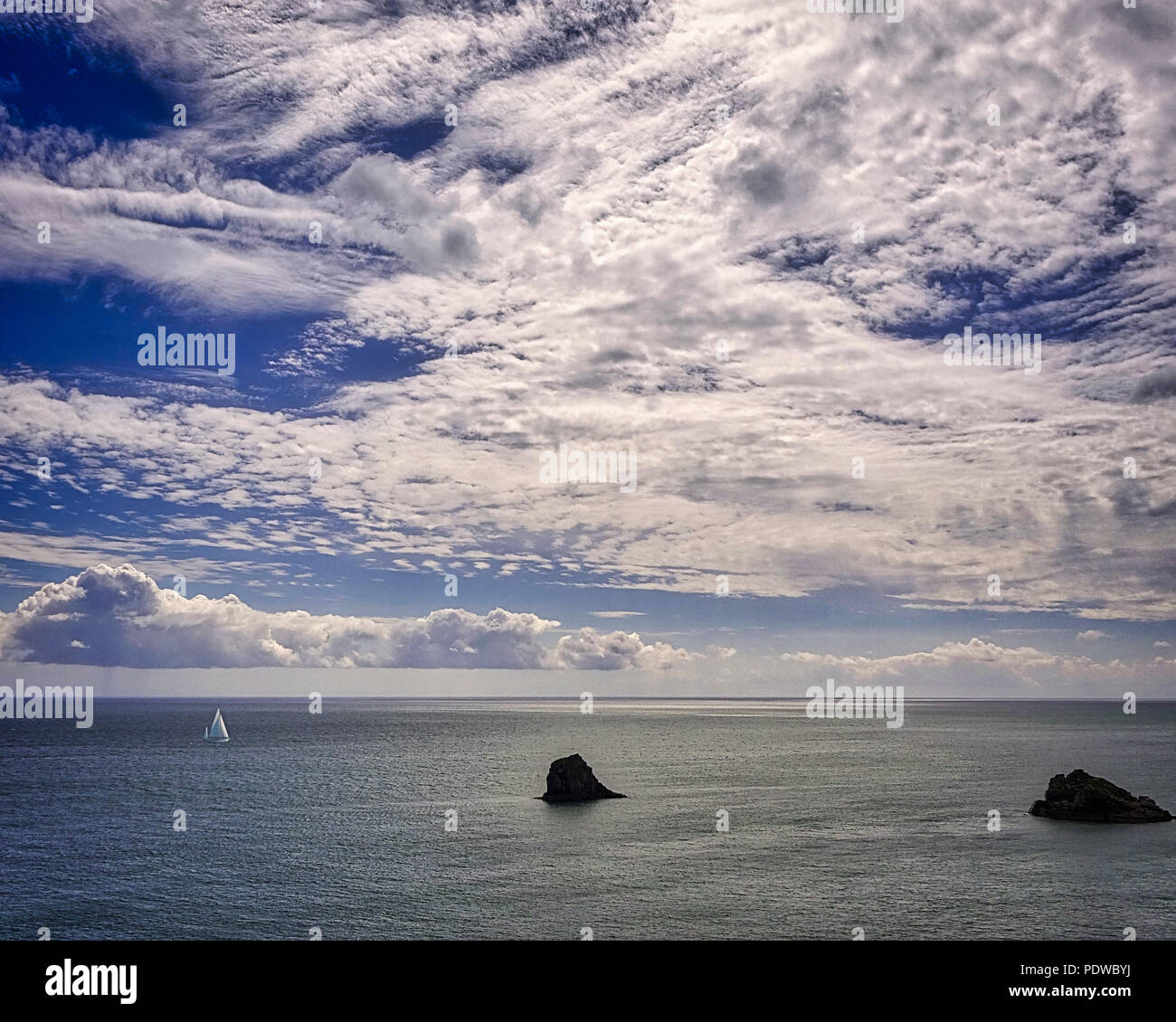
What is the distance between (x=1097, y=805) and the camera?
8144cm

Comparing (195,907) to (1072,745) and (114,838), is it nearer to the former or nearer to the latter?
(114,838)

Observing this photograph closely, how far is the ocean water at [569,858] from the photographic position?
5059cm

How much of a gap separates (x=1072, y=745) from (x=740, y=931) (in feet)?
562

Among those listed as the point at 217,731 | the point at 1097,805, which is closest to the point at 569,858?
the point at 1097,805

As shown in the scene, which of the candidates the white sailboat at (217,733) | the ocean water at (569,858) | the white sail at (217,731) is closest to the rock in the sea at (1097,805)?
the ocean water at (569,858)

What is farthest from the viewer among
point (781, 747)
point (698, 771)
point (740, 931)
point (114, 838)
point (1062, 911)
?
point (781, 747)

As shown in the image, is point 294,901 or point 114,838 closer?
point 294,901

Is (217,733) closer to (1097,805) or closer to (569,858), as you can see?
(569,858)

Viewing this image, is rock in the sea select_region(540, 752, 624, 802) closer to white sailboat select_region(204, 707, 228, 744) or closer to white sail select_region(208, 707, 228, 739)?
white sailboat select_region(204, 707, 228, 744)

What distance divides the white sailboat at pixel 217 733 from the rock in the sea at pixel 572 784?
307 feet

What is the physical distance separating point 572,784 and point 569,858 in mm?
27498
